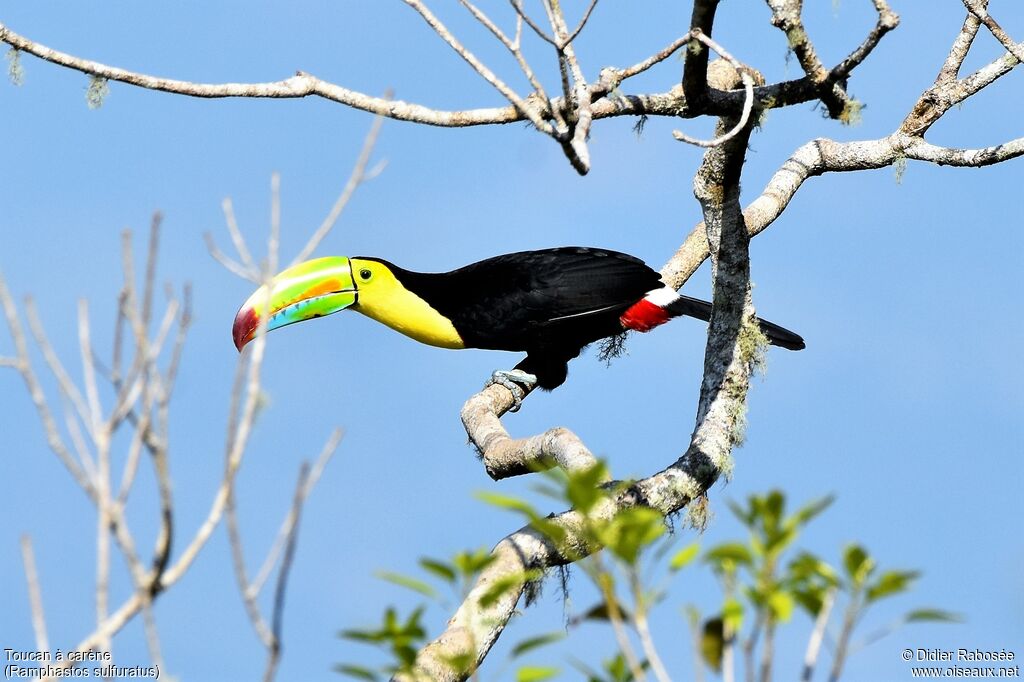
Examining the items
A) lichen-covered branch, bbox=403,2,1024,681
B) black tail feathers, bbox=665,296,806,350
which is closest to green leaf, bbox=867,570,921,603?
lichen-covered branch, bbox=403,2,1024,681

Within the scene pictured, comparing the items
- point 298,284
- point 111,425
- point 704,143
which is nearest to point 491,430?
point 298,284

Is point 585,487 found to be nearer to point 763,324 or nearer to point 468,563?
point 468,563

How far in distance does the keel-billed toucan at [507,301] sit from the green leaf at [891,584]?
3.86 metres

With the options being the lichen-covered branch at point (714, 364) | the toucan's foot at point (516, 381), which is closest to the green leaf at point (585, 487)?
the lichen-covered branch at point (714, 364)

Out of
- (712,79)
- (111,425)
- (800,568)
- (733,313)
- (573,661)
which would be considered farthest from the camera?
(712,79)

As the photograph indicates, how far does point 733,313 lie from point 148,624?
295 centimetres

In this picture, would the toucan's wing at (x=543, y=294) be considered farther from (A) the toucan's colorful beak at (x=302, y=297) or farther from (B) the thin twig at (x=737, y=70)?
(B) the thin twig at (x=737, y=70)

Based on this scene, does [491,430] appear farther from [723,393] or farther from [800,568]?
[800,568]

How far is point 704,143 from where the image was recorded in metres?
2.90

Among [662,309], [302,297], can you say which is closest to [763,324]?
[662,309]

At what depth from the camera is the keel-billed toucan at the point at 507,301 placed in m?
5.35

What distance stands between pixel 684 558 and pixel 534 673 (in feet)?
0.82

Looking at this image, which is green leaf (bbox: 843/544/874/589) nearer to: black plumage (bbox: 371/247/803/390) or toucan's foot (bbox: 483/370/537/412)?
black plumage (bbox: 371/247/803/390)

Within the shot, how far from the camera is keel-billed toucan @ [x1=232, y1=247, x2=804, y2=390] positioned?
5.35 metres
